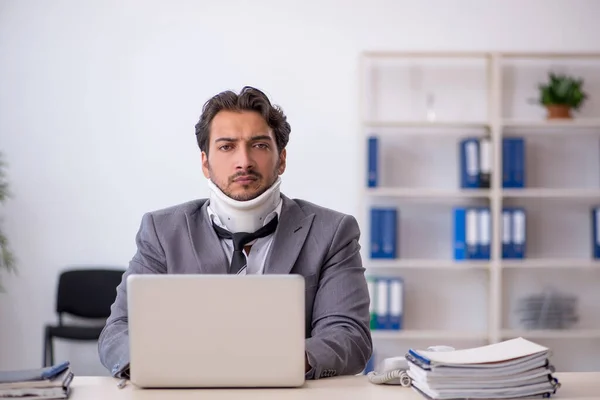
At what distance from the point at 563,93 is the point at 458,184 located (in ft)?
2.60

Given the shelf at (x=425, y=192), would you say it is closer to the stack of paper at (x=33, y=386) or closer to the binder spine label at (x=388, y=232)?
the binder spine label at (x=388, y=232)

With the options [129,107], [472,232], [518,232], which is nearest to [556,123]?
[518,232]

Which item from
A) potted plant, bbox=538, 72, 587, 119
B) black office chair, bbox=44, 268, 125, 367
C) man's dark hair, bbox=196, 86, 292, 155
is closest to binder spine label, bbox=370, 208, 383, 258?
potted plant, bbox=538, 72, 587, 119

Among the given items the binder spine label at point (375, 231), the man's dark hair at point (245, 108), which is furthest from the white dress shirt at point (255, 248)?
the binder spine label at point (375, 231)

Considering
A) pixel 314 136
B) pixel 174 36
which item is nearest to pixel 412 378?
pixel 314 136

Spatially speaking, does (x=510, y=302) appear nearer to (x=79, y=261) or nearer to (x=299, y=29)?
(x=299, y=29)

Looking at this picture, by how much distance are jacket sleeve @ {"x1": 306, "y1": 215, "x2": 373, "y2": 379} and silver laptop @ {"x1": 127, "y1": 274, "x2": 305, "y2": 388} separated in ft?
1.02

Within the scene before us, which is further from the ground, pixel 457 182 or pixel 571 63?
pixel 571 63

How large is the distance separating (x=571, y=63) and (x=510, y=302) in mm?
1480

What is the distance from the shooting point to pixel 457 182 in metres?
5.06

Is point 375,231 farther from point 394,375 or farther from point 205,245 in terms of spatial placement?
point 394,375

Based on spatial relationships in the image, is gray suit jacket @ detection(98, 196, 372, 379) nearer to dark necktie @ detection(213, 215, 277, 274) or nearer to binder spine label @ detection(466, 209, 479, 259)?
dark necktie @ detection(213, 215, 277, 274)

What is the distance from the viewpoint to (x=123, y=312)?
7.48 feet

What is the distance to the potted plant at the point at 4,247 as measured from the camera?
4707 millimetres
